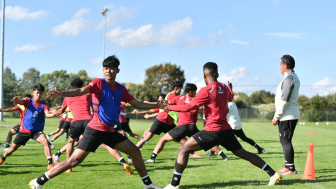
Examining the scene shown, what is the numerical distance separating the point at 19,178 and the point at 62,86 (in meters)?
50.4

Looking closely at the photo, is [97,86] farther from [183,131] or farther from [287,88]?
[183,131]

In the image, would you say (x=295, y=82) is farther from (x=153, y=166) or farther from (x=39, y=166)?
(x=39, y=166)

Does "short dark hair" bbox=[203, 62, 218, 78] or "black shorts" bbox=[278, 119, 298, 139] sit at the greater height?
"short dark hair" bbox=[203, 62, 218, 78]

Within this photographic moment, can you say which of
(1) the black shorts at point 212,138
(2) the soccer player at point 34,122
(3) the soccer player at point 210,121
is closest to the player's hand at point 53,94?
(3) the soccer player at point 210,121

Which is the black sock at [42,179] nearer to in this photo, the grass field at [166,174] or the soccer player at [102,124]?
the soccer player at [102,124]

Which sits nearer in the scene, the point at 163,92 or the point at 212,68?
the point at 212,68

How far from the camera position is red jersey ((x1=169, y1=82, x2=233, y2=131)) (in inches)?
238

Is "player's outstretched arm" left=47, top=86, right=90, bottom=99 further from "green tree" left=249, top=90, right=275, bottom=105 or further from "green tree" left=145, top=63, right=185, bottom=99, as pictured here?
"green tree" left=145, top=63, right=185, bottom=99

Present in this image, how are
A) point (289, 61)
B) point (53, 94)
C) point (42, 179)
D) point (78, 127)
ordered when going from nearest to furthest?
1. point (53, 94)
2. point (42, 179)
3. point (289, 61)
4. point (78, 127)

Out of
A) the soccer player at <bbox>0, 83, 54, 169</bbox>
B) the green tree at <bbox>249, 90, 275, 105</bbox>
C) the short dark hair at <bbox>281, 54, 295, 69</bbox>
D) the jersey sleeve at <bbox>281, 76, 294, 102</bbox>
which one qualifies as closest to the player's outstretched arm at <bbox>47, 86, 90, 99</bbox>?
the soccer player at <bbox>0, 83, 54, 169</bbox>

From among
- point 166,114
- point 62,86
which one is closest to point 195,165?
point 166,114

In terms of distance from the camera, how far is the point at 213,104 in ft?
20.1

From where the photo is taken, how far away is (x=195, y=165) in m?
9.32

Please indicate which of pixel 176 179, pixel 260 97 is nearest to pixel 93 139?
pixel 176 179
